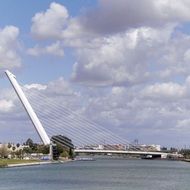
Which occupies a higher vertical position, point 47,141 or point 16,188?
point 47,141

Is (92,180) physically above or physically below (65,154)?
below

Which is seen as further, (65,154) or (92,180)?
(65,154)

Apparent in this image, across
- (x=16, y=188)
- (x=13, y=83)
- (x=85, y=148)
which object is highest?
(x=13, y=83)

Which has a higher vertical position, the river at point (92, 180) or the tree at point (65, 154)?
the tree at point (65, 154)

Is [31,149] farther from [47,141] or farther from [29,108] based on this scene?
[29,108]

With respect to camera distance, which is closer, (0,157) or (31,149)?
(0,157)

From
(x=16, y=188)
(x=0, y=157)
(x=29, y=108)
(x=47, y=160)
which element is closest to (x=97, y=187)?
(x=16, y=188)

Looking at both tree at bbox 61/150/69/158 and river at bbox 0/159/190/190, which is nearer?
river at bbox 0/159/190/190

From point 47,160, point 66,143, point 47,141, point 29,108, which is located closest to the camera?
point 29,108

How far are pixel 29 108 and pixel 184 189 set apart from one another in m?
57.7

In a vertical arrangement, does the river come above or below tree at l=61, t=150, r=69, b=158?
below

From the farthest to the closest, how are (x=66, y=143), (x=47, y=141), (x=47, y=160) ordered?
(x=66, y=143), (x=47, y=160), (x=47, y=141)

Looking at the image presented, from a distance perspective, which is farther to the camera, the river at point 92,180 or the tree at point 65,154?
the tree at point 65,154

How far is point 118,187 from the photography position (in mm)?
50312
